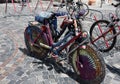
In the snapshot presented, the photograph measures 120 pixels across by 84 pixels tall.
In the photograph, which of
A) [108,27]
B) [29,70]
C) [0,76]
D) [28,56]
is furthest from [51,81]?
[108,27]

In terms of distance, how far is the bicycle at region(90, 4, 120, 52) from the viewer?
713 cm

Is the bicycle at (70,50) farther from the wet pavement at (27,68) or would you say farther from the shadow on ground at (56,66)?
the wet pavement at (27,68)

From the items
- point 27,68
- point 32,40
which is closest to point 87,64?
point 27,68

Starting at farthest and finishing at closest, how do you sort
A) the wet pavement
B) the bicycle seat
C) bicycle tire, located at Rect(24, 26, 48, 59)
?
bicycle tire, located at Rect(24, 26, 48, 59) < the bicycle seat < the wet pavement

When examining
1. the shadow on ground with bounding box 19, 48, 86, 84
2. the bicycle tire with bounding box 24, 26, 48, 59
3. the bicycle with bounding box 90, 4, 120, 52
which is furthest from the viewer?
the bicycle with bounding box 90, 4, 120, 52

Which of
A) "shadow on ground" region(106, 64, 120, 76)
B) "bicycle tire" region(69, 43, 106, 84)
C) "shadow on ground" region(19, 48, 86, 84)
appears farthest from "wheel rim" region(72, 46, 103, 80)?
"shadow on ground" region(106, 64, 120, 76)

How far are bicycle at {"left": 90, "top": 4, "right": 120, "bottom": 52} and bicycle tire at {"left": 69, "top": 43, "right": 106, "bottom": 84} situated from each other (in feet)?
6.74

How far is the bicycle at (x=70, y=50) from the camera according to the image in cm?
510

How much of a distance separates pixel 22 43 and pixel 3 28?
2426 mm

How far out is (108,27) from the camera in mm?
7145

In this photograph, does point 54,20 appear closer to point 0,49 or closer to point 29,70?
point 29,70

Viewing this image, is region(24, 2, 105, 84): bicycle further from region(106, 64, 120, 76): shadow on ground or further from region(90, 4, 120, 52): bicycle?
region(90, 4, 120, 52): bicycle

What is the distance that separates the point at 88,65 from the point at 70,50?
1.97 feet

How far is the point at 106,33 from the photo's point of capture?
7242 mm
